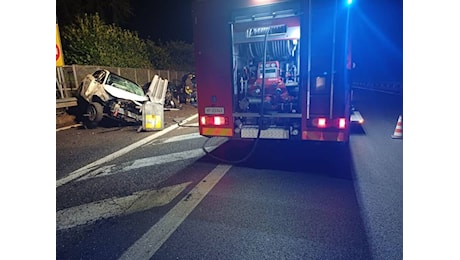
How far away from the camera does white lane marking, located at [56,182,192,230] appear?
320 centimetres

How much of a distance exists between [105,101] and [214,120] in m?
5.11

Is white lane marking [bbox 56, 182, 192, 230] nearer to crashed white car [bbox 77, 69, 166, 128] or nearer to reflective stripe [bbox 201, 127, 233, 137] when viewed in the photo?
reflective stripe [bbox 201, 127, 233, 137]

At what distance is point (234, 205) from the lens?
135 inches

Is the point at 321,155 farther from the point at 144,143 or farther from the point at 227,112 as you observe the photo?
the point at 144,143

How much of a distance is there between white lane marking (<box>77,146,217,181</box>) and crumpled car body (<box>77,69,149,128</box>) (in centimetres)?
371

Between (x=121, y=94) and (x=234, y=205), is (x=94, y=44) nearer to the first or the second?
(x=121, y=94)

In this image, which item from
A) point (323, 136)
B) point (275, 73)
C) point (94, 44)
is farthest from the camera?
point (94, 44)

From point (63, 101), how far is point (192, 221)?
7.96 m

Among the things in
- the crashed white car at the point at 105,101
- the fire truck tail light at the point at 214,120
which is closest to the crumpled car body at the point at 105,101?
the crashed white car at the point at 105,101

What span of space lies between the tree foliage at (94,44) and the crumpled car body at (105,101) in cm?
465

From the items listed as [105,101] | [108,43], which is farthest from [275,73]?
[108,43]

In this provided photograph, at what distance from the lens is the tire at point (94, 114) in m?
8.62

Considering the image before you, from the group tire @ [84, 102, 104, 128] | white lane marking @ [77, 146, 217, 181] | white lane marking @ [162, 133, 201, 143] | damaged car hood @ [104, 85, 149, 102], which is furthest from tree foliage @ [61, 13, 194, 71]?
white lane marking @ [77, 146, 217, 181]
